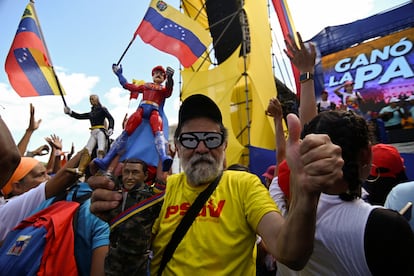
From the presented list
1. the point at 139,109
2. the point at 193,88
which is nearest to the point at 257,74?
the point at 193,88

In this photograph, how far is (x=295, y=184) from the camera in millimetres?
844

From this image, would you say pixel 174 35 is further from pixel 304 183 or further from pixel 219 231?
pixel 304 183

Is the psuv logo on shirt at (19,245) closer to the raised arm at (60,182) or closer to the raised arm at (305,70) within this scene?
the raised arm at (60,182)

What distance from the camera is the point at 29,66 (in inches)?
163

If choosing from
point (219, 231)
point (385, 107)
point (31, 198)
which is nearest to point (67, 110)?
point (31, 198)

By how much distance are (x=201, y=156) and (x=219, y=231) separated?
418 mm

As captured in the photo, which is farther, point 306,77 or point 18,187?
point 18,187

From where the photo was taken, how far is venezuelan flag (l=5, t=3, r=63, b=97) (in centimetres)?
404

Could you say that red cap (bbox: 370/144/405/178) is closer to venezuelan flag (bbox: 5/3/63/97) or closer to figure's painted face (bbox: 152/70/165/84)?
figure's painted face (bbox: 152/70/165/84)

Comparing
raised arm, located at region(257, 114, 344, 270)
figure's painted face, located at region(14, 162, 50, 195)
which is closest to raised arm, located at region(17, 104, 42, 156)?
figure's painted face, located at region(14, 162, 50, 195)

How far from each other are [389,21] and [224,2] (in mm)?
4389

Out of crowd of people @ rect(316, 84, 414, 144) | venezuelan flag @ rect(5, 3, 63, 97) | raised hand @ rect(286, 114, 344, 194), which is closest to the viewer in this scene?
raised hand @ rect(286, 114, 344, 194)

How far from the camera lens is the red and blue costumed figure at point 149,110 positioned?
11.7ft

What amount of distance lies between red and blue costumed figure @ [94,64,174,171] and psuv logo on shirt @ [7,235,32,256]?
6.75 ft
